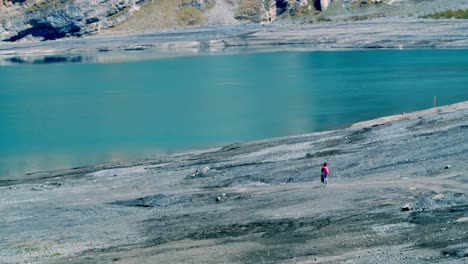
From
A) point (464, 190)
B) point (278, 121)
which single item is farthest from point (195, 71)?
point (464, 190)

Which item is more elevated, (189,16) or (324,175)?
(324,175)

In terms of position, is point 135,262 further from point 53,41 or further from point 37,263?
point 53,41

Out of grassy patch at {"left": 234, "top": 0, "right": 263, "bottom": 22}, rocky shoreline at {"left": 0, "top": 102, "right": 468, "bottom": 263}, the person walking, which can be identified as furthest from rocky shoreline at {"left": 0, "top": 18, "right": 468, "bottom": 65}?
the person walking

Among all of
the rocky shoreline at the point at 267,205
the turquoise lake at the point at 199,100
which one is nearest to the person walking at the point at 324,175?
the rocky shoreline at the point at 267,205

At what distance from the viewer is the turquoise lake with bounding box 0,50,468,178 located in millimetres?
42062

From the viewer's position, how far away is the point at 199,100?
5772 centimetres

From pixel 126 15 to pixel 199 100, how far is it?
279 feet

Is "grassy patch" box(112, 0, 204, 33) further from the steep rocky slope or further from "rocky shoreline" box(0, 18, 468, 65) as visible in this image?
"rocky shoreline" box(0, 18, 468, 65)

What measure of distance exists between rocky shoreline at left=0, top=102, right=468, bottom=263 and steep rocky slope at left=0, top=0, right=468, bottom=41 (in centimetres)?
10163

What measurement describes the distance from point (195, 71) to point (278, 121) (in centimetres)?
3374

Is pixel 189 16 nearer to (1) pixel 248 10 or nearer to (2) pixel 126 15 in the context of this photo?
(1) pixel 248 10

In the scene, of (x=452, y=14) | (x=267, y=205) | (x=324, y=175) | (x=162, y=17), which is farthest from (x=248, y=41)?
(x=267, y=205)

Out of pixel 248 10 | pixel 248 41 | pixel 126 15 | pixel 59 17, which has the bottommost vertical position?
pixel 248 41

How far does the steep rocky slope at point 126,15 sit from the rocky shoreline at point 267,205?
102m
